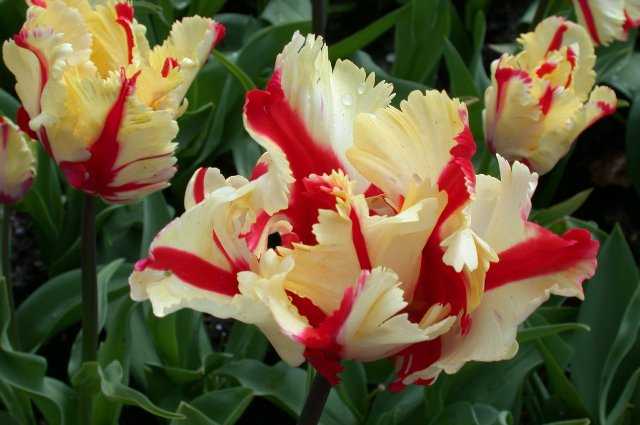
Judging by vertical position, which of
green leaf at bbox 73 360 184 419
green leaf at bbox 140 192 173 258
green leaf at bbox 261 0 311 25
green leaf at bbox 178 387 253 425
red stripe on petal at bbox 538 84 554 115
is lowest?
green leaf at bbox 261 0 311 25

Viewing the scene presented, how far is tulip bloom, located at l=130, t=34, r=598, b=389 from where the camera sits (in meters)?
0.55

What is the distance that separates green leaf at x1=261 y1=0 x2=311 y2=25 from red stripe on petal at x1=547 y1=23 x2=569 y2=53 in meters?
0.72

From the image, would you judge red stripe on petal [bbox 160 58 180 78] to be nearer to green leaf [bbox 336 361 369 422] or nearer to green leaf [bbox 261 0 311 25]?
green leaf [bbox 336 361 369 422]

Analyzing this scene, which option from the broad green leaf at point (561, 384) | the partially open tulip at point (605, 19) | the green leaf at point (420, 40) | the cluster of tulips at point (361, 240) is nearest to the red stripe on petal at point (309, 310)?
the cluster of tulips at point (361, 240)

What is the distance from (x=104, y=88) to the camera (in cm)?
80

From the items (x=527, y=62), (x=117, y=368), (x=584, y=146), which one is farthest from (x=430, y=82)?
(x=117, y=368)

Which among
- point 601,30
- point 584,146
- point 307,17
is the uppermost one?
point 601,30

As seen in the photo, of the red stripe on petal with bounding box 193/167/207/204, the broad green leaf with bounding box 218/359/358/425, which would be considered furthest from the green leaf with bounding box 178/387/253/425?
the red stripe on petal with bounding box 193/167/207/204

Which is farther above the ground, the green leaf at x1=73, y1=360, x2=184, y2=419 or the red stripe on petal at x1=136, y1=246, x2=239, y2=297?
the red stripe on petal at x1=136, y1=246, x2=239, y2=297

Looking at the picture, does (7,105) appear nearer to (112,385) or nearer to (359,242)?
(112,385)

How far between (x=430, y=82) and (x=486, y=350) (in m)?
1.31

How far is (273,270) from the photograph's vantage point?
A: 1.83 feet

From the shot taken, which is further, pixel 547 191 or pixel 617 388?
pixel 547 191

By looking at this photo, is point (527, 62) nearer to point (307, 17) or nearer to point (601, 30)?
point (601, 30)
